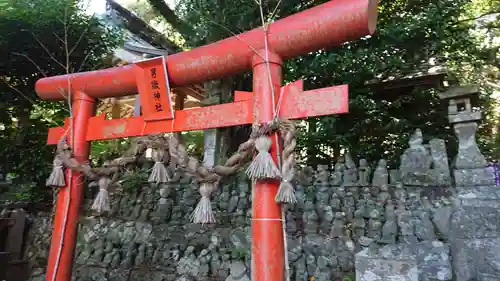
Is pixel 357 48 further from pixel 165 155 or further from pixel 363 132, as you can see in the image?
pixel 165 155

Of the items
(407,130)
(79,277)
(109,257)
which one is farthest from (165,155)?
(407,130)

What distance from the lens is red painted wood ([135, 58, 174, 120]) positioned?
10.9 feet

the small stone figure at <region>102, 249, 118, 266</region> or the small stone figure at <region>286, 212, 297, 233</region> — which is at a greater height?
the small stone figure at <region>286, 212, 297, 233</region>

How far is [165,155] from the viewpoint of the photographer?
3.25 m

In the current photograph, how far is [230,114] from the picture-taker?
2.99m

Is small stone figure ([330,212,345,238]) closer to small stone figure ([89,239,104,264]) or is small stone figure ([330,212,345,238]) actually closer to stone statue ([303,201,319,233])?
stone statue ([303,201,319,233])

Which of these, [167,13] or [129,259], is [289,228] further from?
[167,13]

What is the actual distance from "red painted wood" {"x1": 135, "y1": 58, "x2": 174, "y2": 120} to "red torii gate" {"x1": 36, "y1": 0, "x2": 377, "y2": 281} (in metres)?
0.01

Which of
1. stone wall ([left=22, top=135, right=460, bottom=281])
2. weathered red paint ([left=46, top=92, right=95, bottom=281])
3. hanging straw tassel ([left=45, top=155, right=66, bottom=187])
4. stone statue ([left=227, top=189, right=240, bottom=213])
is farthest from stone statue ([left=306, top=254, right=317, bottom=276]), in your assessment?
hanging straw tassel ([left=45, top=155, right=66, bottom=187])

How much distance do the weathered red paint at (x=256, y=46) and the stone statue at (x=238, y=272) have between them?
2277mm

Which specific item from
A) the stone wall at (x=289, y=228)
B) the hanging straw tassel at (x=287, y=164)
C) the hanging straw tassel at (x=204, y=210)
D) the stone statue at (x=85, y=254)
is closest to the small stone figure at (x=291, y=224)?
the stone wall at (x=289, y=228)

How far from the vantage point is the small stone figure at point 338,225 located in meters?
4.25

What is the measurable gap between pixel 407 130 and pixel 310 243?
3476 millimetres

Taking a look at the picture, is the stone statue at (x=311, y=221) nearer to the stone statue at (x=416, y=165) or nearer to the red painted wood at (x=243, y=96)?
the stone statue at (x=416, y=165)
